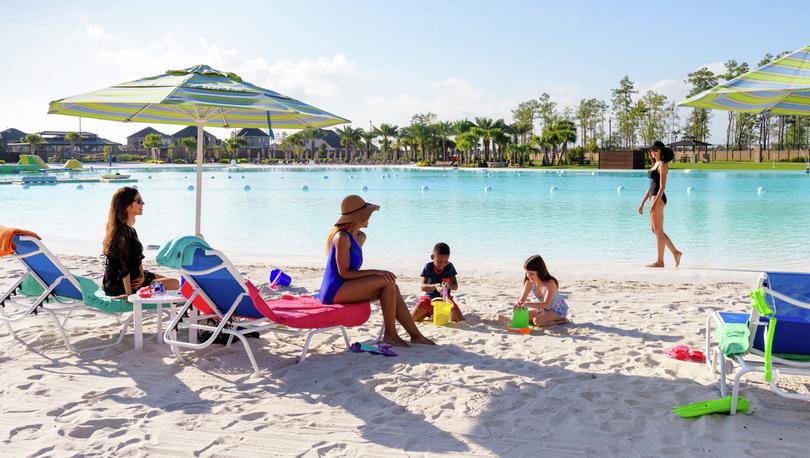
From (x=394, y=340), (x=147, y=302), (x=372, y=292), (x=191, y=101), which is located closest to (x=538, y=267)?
(x=394, y=340)

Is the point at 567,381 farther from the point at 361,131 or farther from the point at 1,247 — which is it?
the point at 361,131

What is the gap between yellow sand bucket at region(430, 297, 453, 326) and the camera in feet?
16.2

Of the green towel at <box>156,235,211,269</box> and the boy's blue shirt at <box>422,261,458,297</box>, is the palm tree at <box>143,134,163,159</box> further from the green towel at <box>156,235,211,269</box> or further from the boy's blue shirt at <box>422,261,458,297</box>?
the green towel at <box>156,235,211,269</box>

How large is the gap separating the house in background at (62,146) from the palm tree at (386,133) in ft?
117

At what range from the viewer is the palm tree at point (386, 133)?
8950 cm

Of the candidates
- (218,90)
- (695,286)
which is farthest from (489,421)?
(695,286)

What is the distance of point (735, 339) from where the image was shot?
10.1 ft

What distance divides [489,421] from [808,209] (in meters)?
17.8

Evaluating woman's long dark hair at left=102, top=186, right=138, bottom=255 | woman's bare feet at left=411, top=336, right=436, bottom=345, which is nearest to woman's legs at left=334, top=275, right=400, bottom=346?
woman's bare feet at left=411, top=336, right=436, bottom=345

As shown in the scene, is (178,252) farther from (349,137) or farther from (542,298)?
(349,137)

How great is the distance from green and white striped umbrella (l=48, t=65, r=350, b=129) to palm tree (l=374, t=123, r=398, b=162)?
82.6 m

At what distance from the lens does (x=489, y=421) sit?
3.07m

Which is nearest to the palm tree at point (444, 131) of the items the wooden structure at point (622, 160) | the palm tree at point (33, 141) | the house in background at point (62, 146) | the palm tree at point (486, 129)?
the palm tree at point (486, 129)

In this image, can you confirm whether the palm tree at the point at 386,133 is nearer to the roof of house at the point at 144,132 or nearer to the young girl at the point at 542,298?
the roof of house at the point at 144,132
